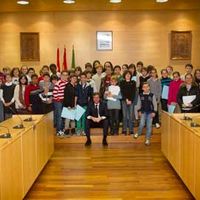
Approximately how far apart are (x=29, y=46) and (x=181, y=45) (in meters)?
4.64

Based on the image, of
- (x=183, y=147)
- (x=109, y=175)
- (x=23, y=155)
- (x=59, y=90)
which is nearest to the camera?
(x=23, y=155)

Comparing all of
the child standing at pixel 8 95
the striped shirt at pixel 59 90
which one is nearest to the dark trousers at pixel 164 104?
the striped shirt at pixel 59 90

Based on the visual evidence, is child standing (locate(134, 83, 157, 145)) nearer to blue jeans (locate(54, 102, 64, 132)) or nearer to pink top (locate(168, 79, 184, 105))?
pink top (locate(168, 79, 184, 105))

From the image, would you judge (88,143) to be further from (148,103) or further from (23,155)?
(23,155)

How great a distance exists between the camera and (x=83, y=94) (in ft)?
30.7

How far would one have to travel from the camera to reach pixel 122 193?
19.7ft

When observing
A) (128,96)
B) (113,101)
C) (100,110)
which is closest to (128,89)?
(128,96)

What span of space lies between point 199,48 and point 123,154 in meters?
5.83

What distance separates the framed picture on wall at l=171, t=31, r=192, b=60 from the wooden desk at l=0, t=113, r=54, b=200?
6320mm

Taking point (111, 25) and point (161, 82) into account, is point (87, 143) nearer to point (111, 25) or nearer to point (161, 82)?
point (161, 82)

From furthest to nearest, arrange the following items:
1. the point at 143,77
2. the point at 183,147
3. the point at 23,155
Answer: the point at 143,77
the point at 183,147
the point at 23,155

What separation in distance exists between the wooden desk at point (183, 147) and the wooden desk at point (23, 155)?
2.14 m

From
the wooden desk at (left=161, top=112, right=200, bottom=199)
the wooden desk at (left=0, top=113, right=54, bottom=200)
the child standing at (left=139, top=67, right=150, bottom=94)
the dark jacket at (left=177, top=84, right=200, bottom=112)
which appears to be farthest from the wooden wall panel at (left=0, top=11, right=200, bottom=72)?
the wooden desk at (left=0, top=113, right=54, bottom=200)

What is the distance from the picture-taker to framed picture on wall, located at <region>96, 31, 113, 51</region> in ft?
42.9
